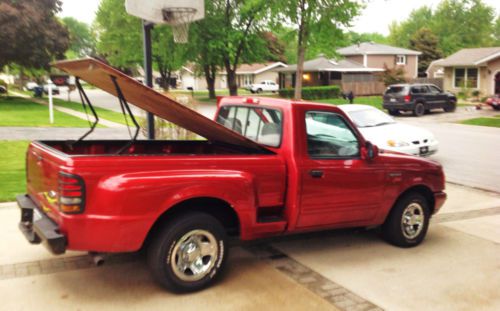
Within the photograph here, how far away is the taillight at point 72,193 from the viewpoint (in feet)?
13.3

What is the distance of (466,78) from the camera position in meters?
42.3

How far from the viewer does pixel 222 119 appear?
20.9 feet

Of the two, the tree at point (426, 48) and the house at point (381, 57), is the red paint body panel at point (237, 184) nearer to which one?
the house at point (381, 57)

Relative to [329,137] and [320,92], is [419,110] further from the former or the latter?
[329,137]

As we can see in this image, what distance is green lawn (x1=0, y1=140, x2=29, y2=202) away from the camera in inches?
326

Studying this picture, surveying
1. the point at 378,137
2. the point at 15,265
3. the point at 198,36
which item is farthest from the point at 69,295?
the point at 198,36

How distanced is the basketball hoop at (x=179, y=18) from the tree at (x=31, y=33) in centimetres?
2765

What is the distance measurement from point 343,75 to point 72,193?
163 feet

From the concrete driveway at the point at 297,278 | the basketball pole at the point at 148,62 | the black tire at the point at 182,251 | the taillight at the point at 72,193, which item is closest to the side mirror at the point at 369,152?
the concrete driveway at the point at 297,278

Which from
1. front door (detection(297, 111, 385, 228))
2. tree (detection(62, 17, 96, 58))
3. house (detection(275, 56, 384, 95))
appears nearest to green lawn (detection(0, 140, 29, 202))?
front door (detection(297, 111, 385, 228))

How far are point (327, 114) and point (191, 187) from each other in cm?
188

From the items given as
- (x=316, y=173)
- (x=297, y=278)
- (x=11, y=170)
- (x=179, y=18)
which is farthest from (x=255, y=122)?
(x=11, y=170)

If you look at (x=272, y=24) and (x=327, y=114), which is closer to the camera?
(x=327, y=114)

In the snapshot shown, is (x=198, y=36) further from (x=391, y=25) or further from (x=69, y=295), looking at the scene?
(x=391, y=25)
